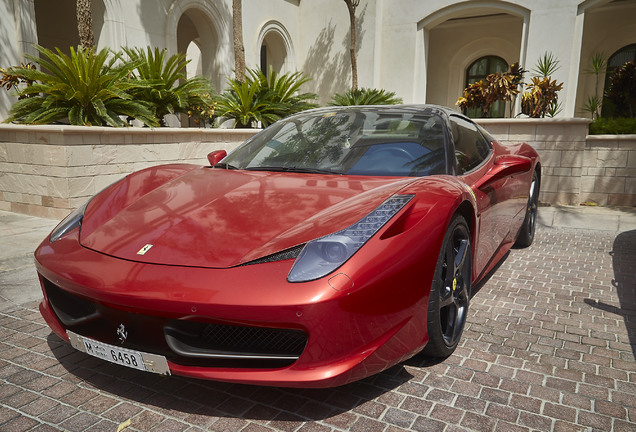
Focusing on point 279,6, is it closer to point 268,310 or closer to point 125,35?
point 125,35

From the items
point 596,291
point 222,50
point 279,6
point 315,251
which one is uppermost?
point 279,6

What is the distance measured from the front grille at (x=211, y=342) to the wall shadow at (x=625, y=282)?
7.03ft

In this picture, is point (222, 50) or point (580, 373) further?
point (222, 50)

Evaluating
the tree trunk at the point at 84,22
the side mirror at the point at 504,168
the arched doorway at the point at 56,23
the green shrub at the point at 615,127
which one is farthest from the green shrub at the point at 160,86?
the arched doorway at the point at 56,23

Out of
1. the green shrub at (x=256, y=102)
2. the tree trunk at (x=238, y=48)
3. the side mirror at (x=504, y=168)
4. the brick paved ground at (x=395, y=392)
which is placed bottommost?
the brick paved ground at (x=395, y=392)

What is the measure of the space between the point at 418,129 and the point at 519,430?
193 centimetres

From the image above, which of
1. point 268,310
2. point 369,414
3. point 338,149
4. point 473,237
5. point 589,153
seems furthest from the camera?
point 589,153

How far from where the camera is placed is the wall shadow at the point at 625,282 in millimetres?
3312

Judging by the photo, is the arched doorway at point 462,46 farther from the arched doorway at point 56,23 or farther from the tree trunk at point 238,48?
the arched doorway at point 56,23

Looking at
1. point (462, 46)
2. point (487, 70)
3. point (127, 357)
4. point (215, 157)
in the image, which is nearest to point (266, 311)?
point (127, 357)

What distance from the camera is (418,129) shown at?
129 inches

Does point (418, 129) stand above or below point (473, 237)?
above

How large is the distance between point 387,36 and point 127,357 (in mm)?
15466

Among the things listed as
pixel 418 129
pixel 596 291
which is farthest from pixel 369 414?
pixel 596 291
